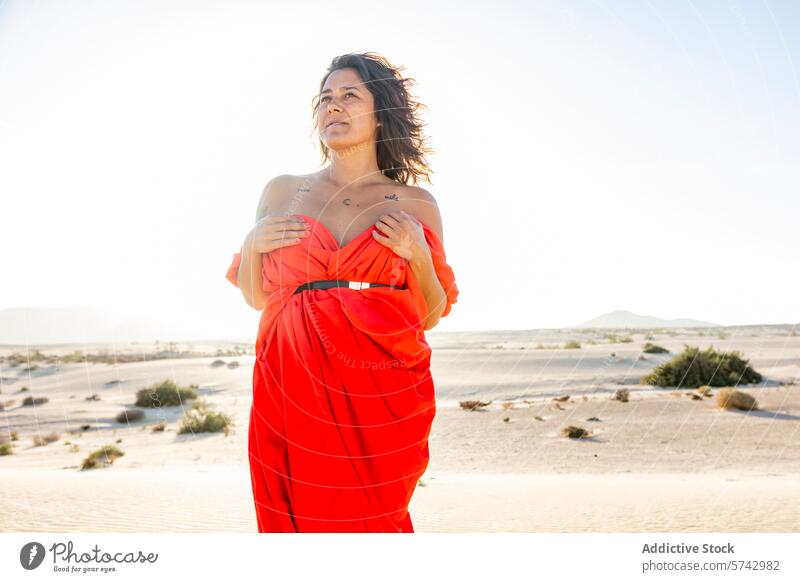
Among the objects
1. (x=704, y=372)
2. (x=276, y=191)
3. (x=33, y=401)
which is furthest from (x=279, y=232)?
(x=33, y=401)

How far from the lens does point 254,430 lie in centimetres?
277

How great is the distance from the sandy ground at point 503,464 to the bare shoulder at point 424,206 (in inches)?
114

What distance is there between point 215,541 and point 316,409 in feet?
4.30

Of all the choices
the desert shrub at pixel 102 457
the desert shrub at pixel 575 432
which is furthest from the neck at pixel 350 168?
the desert shrub at pixel 575 432

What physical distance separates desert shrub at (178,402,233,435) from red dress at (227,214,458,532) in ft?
28.5

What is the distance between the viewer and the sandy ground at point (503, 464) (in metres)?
5.38

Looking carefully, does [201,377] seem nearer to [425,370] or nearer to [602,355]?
[602,355]

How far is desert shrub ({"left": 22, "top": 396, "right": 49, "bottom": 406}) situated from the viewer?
14.7m

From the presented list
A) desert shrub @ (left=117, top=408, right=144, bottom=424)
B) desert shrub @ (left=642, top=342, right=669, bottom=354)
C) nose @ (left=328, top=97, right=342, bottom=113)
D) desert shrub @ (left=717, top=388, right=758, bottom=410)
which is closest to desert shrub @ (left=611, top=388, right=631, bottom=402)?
desert shrub @ (left=717, top=388, right=758, bottom=410)

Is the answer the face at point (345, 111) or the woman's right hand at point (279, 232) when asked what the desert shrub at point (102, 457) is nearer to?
the woman's right hand at point (279, 232)

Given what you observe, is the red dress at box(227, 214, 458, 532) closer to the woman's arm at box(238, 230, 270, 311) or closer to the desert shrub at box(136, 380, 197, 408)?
the woman's arm at box(238, 230, 270, 311)

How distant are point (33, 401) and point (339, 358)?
14.3 meters

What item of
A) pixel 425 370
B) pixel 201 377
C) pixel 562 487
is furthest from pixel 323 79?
pixel 201 377

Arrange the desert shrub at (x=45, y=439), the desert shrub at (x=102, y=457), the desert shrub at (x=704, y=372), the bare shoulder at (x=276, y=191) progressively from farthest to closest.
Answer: the desert shrub at (x=704, y=372) → the desert shrub at (x=45, y=439) → the desert shrub at (x=102, y=457) → the bare shoulder at (x=276, y=191)
